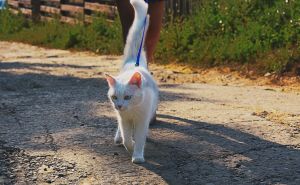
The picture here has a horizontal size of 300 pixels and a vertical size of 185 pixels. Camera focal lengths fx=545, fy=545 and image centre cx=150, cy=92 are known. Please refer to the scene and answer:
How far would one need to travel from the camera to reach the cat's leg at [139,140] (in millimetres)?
3195

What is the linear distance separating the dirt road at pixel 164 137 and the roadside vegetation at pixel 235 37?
0.95 meters

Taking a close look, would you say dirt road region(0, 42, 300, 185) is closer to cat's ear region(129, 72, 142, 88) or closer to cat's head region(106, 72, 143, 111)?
cat's head region(106, 72, 143, 111)

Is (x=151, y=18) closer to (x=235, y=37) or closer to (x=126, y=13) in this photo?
(x=126, y=13)

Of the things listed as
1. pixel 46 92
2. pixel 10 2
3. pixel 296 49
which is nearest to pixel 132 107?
pixel 46 92

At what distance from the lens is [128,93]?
3.07 metres

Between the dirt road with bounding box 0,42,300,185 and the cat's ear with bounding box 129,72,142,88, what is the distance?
0.49 meters

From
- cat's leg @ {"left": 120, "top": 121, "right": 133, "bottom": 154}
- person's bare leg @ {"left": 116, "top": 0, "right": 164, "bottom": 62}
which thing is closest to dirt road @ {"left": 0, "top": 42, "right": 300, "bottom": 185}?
cat's leg @ {"left": 120, "top": 121, "right": 133, "bottom": 154}

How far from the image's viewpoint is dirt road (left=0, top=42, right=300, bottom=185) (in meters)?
3.07

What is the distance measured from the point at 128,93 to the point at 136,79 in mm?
93

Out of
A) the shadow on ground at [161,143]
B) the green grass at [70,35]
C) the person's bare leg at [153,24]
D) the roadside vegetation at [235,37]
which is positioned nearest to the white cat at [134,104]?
the shadow on ground at [161,143]

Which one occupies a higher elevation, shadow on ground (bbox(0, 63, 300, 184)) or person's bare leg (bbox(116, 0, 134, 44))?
person's bare leg (bbox(116, 0, 134, 44))

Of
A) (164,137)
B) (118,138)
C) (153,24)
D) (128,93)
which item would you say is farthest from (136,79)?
(153,24)

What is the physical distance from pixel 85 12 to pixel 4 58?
127 inches

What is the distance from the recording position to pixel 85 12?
476 inches
